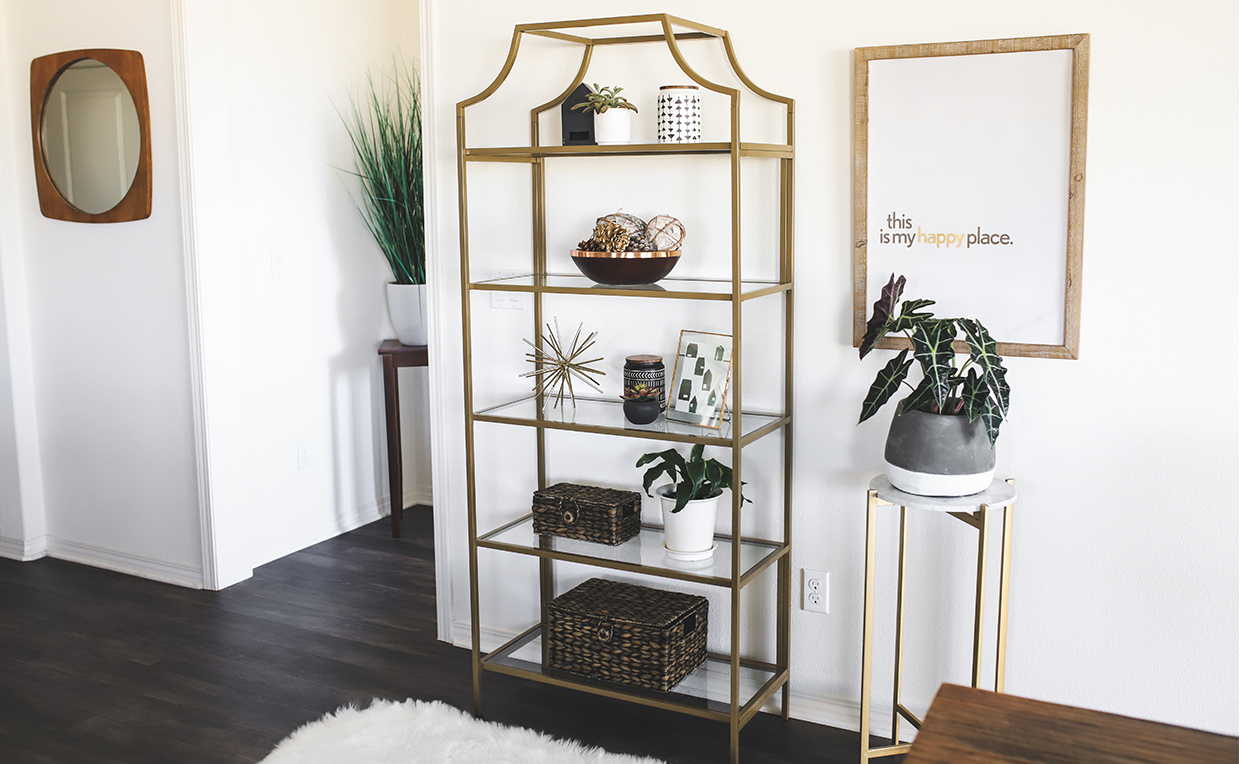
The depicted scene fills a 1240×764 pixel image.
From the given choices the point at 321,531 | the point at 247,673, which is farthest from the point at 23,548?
the point at 247,673

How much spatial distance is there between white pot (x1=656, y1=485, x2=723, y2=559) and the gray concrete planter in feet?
→ 1.74

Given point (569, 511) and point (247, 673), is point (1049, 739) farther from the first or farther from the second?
point (247, 673)

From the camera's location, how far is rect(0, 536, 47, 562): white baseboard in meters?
3.95

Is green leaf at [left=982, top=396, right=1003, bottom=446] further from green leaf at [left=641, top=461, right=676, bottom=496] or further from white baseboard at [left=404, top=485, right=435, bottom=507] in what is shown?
white baseboard at [left=404, top=485, right=435, bottom=507]

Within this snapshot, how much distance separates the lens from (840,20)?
2.38 m

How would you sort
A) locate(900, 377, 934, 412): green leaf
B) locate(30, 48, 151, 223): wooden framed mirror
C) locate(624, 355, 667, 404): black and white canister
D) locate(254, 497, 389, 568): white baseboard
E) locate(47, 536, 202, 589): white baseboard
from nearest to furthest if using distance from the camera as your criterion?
locate(900, 377, 934, 412): green leaf, locate(624, 355, 667, 404): black and white canister, locate(30, 48, 151, 223): wooden framed mirror, locate(47, 536, 202, 589): white baseboard, locate(254, 497, 389, 568): white baseboard

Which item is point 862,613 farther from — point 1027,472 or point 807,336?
point 807,336

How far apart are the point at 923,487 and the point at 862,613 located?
1.88ft

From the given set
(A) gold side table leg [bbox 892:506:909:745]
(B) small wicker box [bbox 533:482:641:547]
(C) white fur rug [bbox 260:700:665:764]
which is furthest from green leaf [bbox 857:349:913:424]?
(C) white fur rug [bbox 260:700:665:764]

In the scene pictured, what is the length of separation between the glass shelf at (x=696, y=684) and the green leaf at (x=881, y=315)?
2.97 ft

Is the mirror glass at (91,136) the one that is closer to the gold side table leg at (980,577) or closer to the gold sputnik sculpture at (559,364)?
the gold sputnik sculpture at (559,364)

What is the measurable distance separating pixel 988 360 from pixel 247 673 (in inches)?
86.3

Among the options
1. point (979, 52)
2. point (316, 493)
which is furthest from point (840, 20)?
point (316, 493)

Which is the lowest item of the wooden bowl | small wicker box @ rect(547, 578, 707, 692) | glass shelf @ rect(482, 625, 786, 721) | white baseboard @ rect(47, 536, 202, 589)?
white baseboard @ rect(47, 536, 202, 589)
